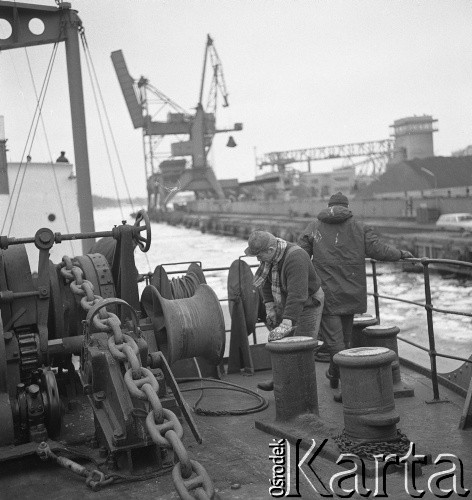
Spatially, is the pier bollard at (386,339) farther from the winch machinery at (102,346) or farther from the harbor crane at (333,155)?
the harbor crane at (333,155)

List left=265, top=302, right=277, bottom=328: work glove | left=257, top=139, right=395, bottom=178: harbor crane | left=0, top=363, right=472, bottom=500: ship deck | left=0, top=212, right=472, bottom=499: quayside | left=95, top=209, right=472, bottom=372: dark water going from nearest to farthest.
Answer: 1. left=0, top=363, right=472, bottom=500: ship deck
2. left=0, top=212, right=472, bottom=499: quayside
3. left=265, top=302, right=277, bottom=328: work glove
4. left=95, top=209, right=472, bottom=372: dark water
5. left=257, top=139, right=395, bottom=178: harbor crane

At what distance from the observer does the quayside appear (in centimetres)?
423

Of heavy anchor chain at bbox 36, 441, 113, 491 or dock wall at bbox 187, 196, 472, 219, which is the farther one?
dock wall at bbox 187, 196, 472, 219

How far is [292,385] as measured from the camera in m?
5.13

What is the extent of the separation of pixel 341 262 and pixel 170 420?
2.65 metres

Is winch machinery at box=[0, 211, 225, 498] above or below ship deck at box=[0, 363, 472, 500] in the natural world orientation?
above

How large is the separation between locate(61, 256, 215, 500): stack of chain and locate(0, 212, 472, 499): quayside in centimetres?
4

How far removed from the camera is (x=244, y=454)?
15.5ft

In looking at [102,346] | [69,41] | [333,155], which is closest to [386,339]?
[102,346]

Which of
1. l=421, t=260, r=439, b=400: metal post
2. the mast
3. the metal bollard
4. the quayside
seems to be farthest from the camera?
the mast

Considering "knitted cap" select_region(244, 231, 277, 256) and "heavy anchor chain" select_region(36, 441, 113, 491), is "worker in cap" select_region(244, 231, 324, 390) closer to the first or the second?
"knitted cap" select_region(244, 231, 277, 256)

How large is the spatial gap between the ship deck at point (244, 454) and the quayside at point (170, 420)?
0.04 ft

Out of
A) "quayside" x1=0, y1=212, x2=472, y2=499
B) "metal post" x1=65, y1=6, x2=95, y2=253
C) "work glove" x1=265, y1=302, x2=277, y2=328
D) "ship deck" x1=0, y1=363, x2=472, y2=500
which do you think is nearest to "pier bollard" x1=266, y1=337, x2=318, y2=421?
"quayside" x1=0, y1=212, x2=472, y2=499

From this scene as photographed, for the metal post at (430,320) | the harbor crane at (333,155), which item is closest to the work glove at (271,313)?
the metal post at (430,320)
